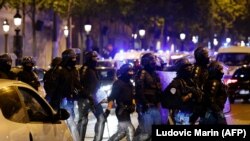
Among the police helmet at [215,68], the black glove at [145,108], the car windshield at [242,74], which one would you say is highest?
the police helmet at [215,68]

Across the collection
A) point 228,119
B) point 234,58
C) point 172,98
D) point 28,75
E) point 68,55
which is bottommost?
point 228,119

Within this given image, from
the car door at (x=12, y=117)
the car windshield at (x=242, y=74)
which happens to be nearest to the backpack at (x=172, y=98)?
the car door at (x=12, y=117)

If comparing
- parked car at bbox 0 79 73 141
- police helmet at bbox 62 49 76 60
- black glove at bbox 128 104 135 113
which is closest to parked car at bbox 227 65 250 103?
police helmet at bbox 62 49 76 60

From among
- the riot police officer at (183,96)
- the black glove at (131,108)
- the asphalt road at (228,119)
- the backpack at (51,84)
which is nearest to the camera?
the riot police officer at (183,96)

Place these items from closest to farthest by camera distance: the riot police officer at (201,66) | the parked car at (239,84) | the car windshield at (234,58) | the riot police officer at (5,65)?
the riot police officer at (201,66) < the riot police officer at (5,65) < the parked car at (239,84) < the car windshield at (234,58)

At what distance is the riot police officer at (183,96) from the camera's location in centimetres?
1126

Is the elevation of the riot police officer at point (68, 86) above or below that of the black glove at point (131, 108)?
above

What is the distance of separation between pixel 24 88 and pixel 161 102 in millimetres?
3649

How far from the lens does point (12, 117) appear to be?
779cm

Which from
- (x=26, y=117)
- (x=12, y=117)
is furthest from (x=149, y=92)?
(x=12, y=117)

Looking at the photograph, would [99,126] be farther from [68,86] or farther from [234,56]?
[234,56]

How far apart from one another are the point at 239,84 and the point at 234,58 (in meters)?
3.92

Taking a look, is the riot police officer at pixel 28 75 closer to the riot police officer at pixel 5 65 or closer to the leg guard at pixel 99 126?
the riot police officer at pixel 5 65

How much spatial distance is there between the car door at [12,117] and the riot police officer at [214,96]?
378 cm
